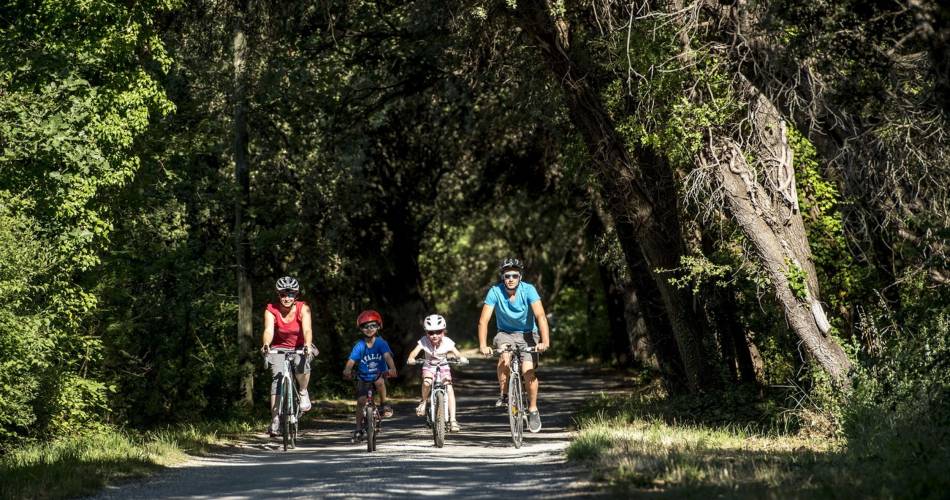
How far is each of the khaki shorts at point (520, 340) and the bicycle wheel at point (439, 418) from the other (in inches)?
35.8

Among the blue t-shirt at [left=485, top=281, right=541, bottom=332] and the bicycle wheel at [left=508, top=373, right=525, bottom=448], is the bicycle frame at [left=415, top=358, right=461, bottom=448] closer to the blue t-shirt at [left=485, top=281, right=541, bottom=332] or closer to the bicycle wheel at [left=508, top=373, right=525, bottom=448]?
the bicycle wheel at [left=508, top=373, right=525, bottom=448]

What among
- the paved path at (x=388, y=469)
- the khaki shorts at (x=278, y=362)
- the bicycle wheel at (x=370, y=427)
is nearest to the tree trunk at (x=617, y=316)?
the paved path at (x=388, y=469)

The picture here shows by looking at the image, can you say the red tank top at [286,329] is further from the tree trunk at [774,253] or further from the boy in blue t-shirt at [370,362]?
the tree trunk at [774,253]

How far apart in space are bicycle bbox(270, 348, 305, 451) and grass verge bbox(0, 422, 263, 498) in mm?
1074

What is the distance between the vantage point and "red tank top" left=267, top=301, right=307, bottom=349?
1605 cm

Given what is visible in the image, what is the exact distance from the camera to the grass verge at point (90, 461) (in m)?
11.5

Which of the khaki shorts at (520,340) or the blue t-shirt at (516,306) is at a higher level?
the blue t-shirt at (516,306)

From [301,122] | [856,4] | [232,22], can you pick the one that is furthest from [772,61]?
[301,122]

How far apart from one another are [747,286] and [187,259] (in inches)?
401

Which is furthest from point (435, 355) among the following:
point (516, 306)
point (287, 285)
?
point (287, 285)

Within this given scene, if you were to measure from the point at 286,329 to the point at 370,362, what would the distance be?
1.20 meters

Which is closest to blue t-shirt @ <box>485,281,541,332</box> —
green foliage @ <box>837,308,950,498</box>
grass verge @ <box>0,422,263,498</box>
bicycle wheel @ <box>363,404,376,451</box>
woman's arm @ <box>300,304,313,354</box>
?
bicycle wheel @ <box>363,404,376,451</box>

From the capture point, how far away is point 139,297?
21.8 meters

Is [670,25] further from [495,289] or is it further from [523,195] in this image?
[523,195]
